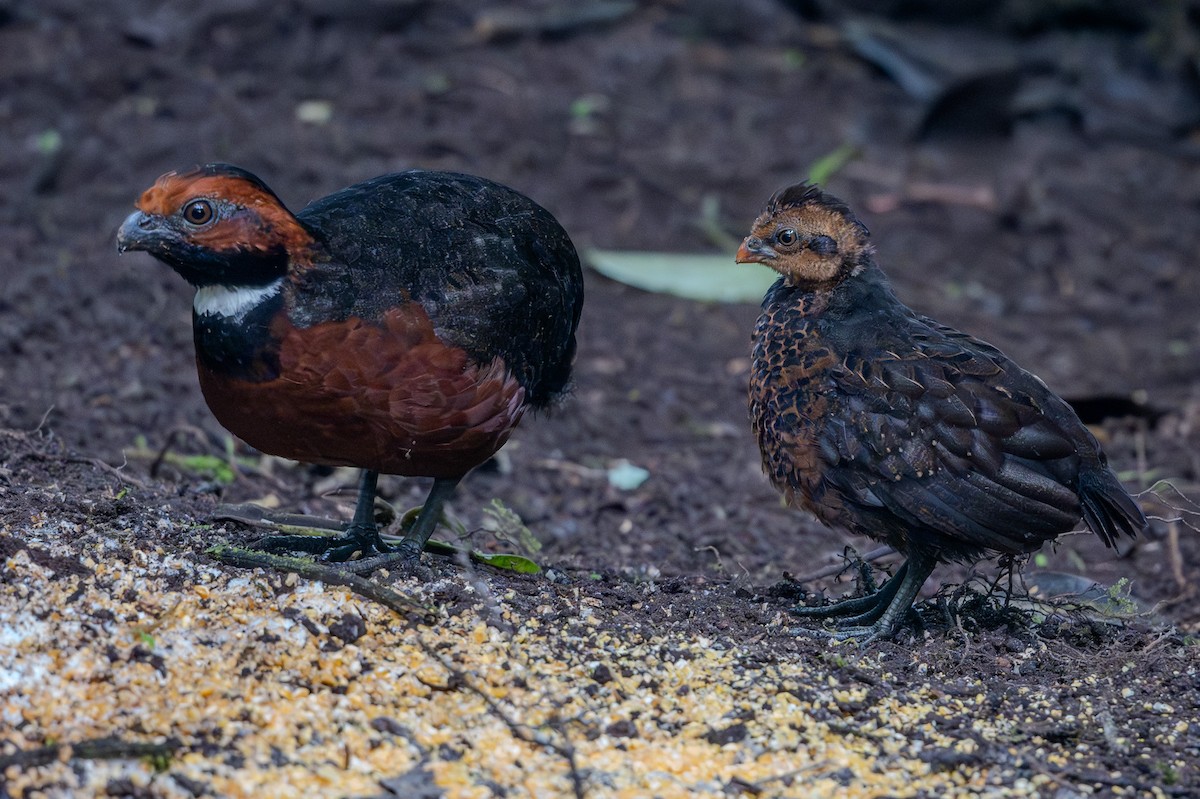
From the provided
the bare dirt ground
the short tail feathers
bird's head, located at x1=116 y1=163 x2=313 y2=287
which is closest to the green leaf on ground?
the bare dirt ground

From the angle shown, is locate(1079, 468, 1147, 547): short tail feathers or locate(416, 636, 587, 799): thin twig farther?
locate(1079, 468, 1147, 547): short tail feathers

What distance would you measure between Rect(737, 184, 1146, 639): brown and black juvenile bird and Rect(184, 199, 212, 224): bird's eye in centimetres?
176

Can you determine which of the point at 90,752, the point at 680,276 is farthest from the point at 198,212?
the point at 680,276

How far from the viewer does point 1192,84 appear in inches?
408

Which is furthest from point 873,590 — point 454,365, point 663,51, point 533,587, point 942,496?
point 663,51

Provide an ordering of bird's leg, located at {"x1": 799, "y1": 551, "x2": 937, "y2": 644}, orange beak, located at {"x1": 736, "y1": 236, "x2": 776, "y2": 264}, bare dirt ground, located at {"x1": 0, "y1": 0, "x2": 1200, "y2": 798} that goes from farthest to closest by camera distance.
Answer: orange beak, located at {"x1": 736, "y1": 236, "x2": 776, "y2": 264} < bird's leg, located at {"x1": 799, "y1": 551, "x2": 937, "y2": 644} < bare dirt ground, located at {"x1": 0, "y1": 0, "x2": 1200, "y2": 798}

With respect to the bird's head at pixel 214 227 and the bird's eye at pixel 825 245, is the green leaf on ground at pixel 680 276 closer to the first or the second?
the bird's eye at pixel 825 245

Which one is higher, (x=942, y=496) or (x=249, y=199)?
(x=249, y=199)

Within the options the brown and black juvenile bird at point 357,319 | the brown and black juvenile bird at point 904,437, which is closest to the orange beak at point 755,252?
the brown and black juvenile bird at point 904,437

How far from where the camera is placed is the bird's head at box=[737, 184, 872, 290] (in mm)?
4609

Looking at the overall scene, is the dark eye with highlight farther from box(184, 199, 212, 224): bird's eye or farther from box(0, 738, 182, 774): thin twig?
box(0, 738, 182, 774): thin twig

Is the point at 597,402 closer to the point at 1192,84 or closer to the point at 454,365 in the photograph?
the point at 454,365

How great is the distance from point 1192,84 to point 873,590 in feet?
23.4

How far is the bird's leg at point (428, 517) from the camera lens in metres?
4.57
